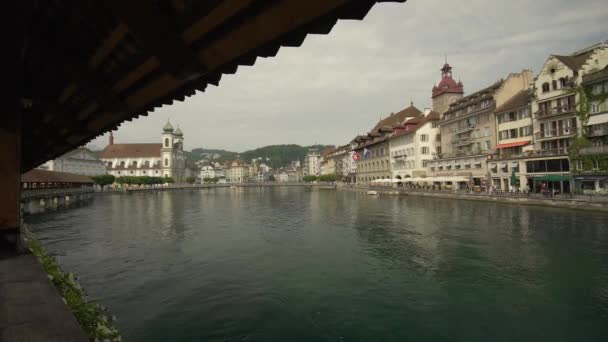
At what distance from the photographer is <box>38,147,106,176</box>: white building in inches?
4254

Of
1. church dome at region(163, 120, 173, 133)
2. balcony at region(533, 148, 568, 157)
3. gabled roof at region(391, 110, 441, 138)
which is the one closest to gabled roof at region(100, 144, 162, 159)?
church dome at region(163, 120, 173, 133)

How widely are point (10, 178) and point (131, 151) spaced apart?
17599 cm

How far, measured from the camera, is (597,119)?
3719 cm

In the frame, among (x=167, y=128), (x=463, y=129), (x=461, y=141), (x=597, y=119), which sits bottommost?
(x=597, y=119)

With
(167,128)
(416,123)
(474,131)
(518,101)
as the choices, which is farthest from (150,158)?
(518,101)

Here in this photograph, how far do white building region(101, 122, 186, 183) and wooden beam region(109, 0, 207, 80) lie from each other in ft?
520

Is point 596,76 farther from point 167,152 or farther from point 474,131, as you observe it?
point 167,152

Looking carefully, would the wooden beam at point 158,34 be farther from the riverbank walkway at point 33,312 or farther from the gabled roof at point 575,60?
the gabled roof at point 575,60

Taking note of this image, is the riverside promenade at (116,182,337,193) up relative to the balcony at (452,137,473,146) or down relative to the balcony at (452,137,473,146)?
down

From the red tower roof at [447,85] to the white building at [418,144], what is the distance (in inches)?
262

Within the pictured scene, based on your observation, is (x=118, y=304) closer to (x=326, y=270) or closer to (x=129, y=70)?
(x=326, y=270)


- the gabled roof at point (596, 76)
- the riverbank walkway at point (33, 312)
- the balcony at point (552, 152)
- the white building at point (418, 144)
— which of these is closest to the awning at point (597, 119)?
the gabled roof at point (596, 76)

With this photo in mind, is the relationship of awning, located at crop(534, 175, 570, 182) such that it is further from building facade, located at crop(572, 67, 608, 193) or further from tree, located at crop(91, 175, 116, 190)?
tree, located at crop(91, 175, 116, 190)

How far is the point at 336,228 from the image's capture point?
94.1 ft
